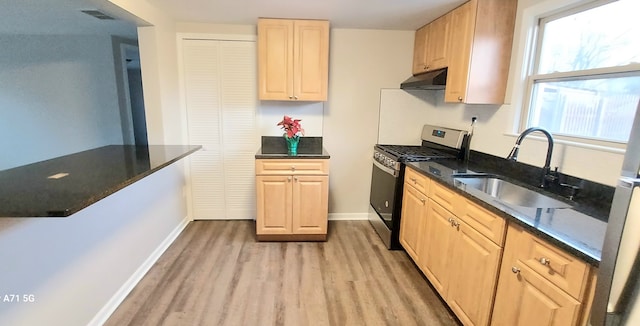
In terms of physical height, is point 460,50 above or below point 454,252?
above

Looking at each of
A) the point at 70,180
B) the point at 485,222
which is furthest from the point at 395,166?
the point at 70,180

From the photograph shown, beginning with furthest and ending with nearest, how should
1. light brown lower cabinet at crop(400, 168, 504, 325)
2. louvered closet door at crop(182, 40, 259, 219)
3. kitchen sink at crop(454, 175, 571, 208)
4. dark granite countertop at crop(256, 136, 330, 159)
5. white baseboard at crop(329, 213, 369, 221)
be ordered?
white baseboard at crop(329, 213, 369, 221) → dark granite countertop at crop(256, 136, 330, 159) → louvered closet door at crop(182, 40, 259, 219) → kitchen sink at crop(454, 175, 571, 208) → light brown lower cabinet at crop(400, 168, 504, 325)

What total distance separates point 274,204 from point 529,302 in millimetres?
2154

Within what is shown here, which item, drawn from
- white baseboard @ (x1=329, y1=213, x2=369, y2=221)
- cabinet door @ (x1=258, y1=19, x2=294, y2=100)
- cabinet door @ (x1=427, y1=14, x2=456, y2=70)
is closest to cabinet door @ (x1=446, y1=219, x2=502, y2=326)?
cabinet door @ (x1=427, y1=14, x2=456, y2=70)

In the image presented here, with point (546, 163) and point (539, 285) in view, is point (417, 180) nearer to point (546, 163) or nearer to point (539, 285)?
point (546, 163)

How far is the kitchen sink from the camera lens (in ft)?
5.67

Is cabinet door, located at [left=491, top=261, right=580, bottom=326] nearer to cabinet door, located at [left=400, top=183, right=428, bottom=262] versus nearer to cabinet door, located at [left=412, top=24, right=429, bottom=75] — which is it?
cabinet door, located at [left=400, top=183, right=428, bottom=262]

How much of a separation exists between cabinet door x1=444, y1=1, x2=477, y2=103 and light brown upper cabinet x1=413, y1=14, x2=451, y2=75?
0.33 ft

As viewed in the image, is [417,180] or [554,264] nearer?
[554,264]

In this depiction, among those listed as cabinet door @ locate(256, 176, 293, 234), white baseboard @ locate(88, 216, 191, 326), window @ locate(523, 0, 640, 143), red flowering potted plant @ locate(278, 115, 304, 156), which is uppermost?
window @ locate(523, 0, 640, 143)

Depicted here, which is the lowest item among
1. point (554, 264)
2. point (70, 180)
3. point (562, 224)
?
point (554, 264)

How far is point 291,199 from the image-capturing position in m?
2.94

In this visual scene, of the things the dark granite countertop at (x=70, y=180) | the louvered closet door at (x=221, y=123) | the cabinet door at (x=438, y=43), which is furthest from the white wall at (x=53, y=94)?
the cabinet door at (x=438, y=43)

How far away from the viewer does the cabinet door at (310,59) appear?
2.91 metres
